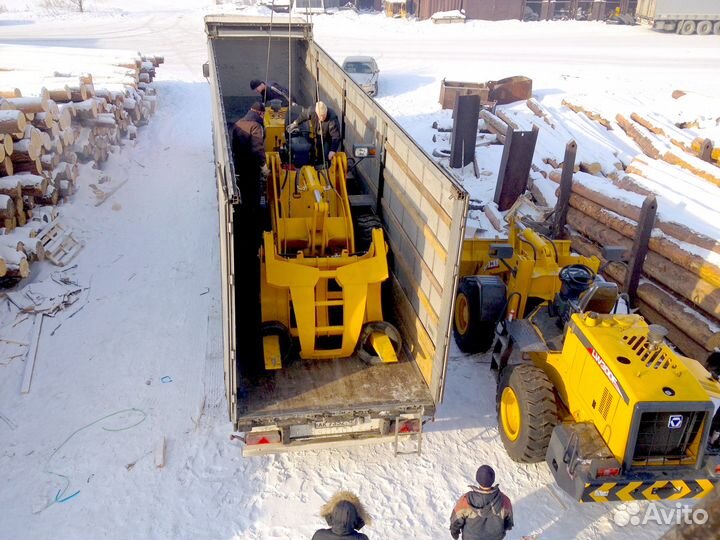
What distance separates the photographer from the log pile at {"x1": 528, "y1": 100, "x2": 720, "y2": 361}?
7867mm

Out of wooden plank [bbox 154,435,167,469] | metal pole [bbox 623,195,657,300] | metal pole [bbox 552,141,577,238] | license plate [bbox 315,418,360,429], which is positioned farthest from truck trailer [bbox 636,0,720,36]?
wooden plank [bbox 154,435,167,469]

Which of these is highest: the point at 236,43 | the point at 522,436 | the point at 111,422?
the point at 236,43

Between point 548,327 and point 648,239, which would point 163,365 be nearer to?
point 548,327

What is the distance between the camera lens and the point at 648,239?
8547 mm

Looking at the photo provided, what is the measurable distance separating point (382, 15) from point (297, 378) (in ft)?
131

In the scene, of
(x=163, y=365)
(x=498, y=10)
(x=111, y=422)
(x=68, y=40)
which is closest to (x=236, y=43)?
(x=163, y=365)

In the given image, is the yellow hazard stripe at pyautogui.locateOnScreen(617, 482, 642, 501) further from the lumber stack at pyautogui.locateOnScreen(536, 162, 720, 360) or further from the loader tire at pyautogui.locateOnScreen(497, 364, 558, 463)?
the lumber stack at pyautogui.locateOnScreen(536, 162, 720, 360)

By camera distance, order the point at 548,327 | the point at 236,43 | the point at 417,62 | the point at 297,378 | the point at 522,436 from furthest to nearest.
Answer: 1. the point at 417,62
2. the point at 236,43
3. the point at 548,327
4. the point at 297,378
5. the point at 522,436

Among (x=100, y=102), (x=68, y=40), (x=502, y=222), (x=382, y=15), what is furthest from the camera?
(x=382, y=15)

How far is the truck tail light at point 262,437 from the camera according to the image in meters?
5.48

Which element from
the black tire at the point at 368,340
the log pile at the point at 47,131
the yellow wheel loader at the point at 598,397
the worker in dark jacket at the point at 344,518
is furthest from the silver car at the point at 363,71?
the worker in dark jacket at the point at 344,518

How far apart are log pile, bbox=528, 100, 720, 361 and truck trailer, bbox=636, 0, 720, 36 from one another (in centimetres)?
2616

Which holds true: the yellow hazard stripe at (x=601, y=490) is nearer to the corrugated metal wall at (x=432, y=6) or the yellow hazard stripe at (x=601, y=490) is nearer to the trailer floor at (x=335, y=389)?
the trailer floor at (x=335, y=389)

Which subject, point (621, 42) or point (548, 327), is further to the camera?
point (621, 42)
